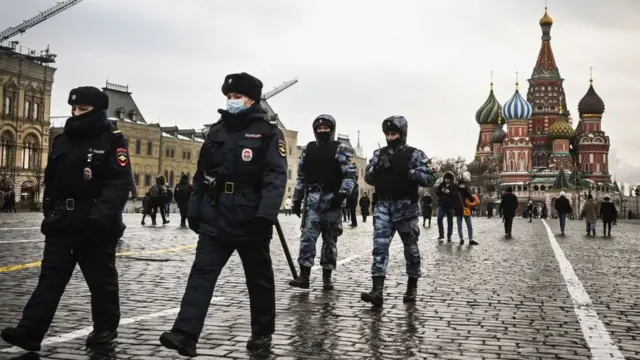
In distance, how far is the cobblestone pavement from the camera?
5.46 m

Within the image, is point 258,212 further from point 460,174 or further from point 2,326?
point 460,174

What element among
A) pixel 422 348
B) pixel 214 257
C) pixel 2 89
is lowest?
pixel 422 348

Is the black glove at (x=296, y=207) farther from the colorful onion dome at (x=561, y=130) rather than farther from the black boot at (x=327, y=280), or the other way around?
the colorful onion dome at (x=561, y=130)

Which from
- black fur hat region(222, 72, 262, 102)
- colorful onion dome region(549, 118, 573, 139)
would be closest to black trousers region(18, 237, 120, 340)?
black fur hat region(222, 72, 262, 102)

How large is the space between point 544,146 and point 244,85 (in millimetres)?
119183

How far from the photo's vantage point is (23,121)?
6397 cm

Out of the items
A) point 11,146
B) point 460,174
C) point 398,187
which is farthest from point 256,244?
point 460,174

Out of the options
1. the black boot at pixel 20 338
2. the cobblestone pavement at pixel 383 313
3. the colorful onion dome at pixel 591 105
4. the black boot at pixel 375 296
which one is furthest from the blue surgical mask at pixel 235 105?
the colorful onion dome at pixel 591 105

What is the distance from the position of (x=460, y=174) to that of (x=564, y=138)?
53.0 feet

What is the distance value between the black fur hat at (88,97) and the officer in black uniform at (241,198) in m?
0.80

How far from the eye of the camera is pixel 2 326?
5953 mm

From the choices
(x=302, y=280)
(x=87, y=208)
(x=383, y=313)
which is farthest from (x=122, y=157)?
(x=302, y=280)

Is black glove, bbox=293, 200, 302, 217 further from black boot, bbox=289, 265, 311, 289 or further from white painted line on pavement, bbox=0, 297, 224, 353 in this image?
white painted line on pavement, bbox=0, 297, 224, 353

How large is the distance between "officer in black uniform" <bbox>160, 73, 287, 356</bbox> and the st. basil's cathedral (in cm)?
10461
